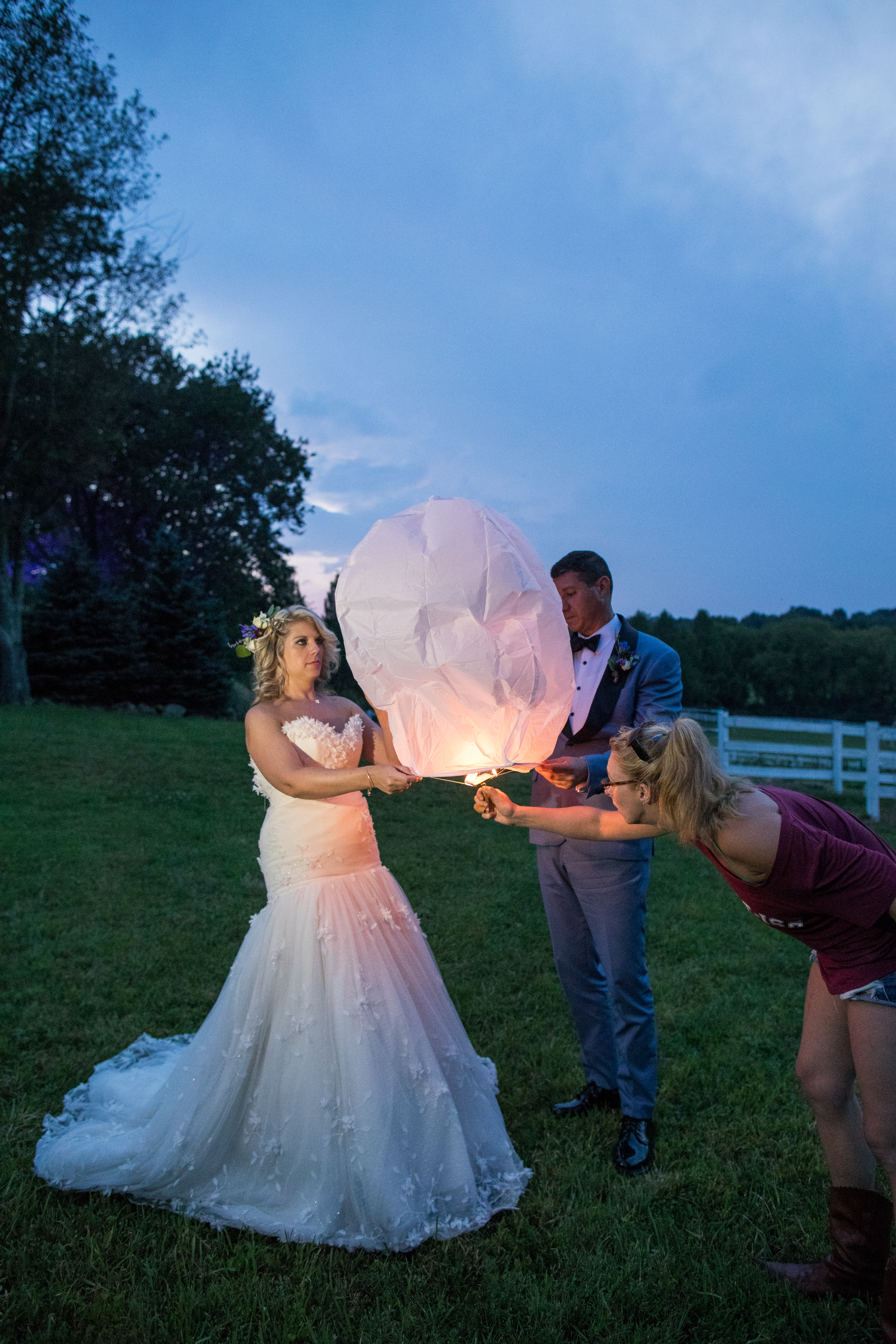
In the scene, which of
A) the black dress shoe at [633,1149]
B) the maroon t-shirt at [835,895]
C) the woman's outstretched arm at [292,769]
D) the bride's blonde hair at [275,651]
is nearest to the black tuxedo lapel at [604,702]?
the woman's outstretched arm at [292,769]

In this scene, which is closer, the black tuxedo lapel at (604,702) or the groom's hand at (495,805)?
the groom's hand at (495,805)

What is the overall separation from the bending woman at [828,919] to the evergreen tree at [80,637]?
1908cm

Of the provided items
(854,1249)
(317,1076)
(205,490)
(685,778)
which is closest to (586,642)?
(685,778)

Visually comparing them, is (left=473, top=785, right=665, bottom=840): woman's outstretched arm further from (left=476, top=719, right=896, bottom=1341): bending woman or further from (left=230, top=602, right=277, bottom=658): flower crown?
(left=230, top=602, right=277, bottom=658): flower crown

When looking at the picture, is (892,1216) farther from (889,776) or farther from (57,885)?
(889,776)

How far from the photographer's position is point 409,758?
263 centimetres

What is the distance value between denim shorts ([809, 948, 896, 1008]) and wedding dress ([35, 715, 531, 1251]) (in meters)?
1.56

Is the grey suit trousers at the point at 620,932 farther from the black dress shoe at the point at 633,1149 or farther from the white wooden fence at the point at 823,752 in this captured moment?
the white wooden fence at the point at 823,752

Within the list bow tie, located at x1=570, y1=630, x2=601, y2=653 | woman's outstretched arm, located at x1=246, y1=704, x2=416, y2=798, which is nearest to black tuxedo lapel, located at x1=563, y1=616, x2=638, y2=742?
bow tie, located at x1=570, y1=630, x2=601, y2=653

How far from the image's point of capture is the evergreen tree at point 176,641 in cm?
2091

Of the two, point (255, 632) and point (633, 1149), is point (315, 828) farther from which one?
point (633, 1149)

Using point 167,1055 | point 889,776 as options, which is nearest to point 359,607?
point 167,1055

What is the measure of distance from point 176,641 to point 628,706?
61.7 feet

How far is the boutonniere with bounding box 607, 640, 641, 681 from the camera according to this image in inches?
143
